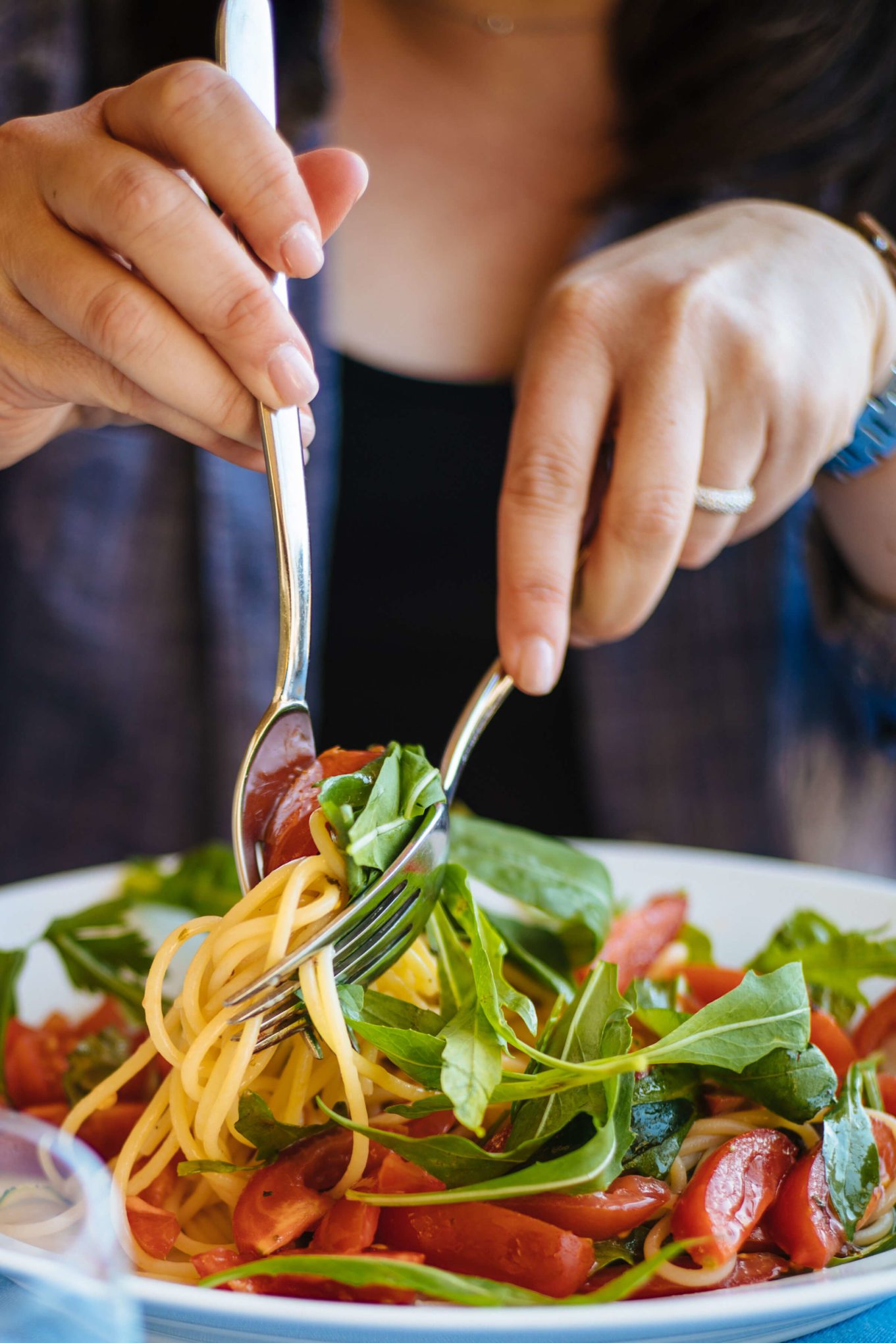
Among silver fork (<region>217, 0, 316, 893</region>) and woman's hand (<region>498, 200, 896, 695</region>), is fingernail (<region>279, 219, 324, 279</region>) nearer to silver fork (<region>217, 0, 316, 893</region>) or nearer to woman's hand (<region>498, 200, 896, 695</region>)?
silver fork (<region>217, 0, 316, 893</region>)

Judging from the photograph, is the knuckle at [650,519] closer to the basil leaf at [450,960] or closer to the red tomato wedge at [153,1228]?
the basil leaf at [450,960]

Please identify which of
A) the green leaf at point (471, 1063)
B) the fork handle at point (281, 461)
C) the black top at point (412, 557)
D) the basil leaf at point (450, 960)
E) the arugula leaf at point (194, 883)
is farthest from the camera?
the black top at point (412, 557)

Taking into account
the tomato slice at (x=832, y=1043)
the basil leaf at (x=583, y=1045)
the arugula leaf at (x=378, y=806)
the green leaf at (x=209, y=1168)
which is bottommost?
the tomato slice at (x=832, y=1043)

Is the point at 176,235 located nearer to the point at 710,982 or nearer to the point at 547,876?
the point at 547,876

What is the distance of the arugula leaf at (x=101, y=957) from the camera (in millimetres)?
1384

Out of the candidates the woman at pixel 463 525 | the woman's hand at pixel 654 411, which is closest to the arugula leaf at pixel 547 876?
the woman's hand at pixel 654 411

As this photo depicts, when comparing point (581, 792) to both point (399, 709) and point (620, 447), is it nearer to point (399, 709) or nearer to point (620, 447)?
point (399, 709)

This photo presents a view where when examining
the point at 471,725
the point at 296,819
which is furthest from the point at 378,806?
the point at 471,725

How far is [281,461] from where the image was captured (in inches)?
39.1

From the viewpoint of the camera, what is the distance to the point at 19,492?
8.34 ft

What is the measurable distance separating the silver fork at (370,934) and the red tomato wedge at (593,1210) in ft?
0.77

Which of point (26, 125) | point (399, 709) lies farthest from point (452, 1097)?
point (399, 709)

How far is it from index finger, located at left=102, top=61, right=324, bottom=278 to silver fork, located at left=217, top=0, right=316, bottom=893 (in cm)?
4

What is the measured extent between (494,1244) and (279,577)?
0.57 metres
